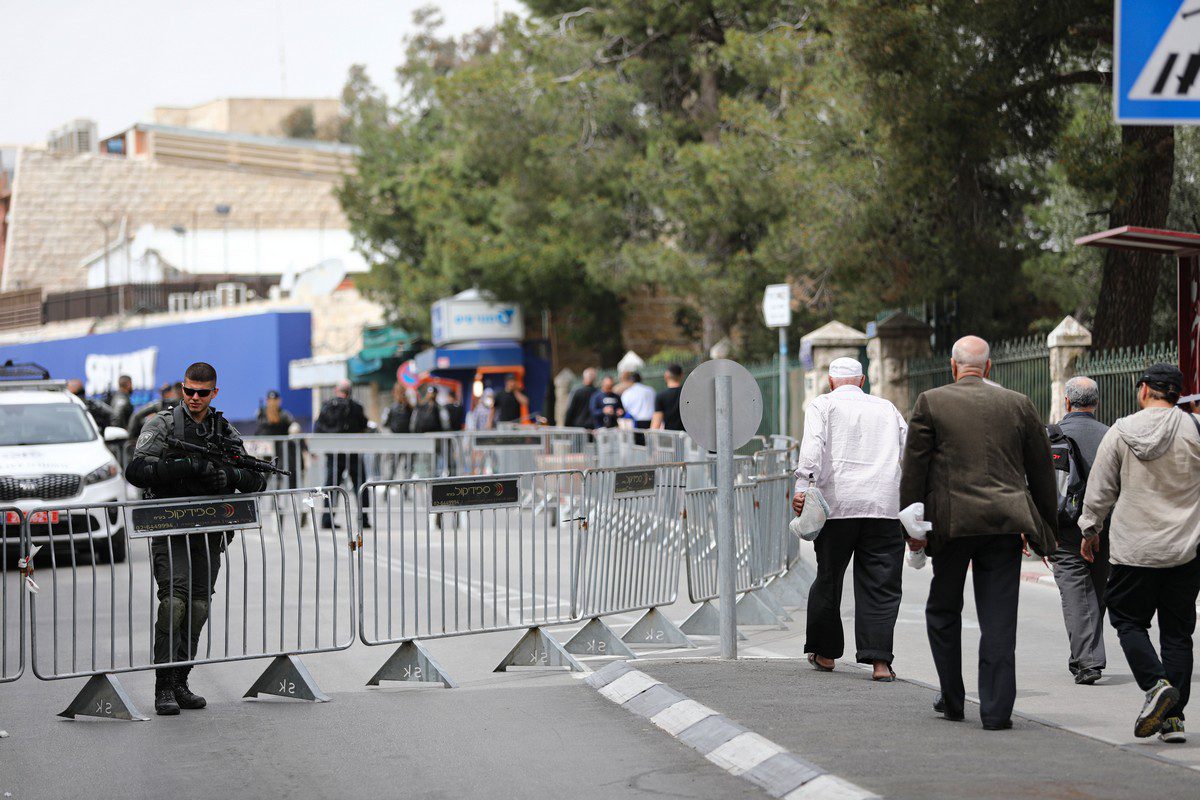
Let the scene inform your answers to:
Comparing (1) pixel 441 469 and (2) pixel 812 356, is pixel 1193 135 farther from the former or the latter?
(1) pixel 441 469

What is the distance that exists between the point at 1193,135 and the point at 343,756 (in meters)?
21.1

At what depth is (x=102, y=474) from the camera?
17922mm

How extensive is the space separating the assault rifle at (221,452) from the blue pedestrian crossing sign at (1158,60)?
5.33m

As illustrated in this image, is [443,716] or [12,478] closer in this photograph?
[443,716]

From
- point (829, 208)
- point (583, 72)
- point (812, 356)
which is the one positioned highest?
point (583, 72)

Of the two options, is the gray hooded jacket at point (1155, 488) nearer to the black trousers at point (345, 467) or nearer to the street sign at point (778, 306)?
the street sign at point (778, 306)

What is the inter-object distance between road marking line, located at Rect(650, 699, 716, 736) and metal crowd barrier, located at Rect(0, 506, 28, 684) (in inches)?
126

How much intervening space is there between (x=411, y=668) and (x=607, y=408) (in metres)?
13.5

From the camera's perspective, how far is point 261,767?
7.53 m

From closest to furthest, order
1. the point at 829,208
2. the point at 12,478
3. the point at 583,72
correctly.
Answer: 1. the point at 12,478
2. the point at 829,208
3. the point at 583,72

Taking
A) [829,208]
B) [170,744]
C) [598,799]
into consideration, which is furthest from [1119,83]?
[829,208]

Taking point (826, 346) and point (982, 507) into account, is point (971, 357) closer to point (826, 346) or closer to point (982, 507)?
point (982, 507)

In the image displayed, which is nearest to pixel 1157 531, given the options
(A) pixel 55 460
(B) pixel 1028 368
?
(B) pixel 1028 368

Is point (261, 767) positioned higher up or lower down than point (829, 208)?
lower down
